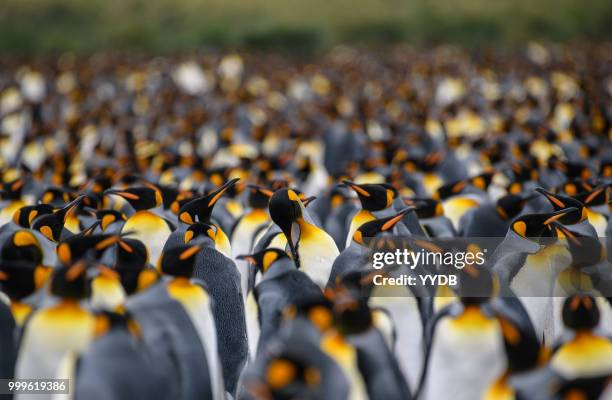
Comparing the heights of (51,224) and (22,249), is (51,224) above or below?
below

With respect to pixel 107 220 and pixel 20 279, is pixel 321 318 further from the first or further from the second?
pixel 107 220

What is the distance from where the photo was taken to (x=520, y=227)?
9.57 feet

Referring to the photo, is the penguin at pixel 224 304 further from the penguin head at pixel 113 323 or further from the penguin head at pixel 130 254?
the penguin head at pixel 113 323

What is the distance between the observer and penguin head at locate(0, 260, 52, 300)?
7.67ft

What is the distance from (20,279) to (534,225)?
2106 mm

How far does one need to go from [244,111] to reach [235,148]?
2.57m

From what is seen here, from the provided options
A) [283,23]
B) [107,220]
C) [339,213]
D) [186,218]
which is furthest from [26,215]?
[283,23]

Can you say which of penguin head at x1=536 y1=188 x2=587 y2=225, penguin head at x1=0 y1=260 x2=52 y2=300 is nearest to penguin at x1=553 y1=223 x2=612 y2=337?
penguin head at x1=536 y1=188 x2=587 y2=225

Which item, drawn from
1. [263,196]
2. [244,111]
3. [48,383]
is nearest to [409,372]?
[48,383]

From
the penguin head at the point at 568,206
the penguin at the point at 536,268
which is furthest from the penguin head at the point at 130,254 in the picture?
the penguin head at the point at 568,206

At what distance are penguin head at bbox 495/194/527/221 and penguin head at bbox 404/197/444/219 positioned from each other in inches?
12.8

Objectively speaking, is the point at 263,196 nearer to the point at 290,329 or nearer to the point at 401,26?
the point at 290,329

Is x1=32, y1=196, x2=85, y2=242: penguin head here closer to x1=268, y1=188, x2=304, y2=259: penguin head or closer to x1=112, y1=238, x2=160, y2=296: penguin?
x1=112, y1=238, x2=160, y2=296: penguin

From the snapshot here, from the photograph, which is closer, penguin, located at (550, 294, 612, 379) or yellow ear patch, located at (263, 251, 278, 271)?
penguin, located at (550, 294, 612, 379)
